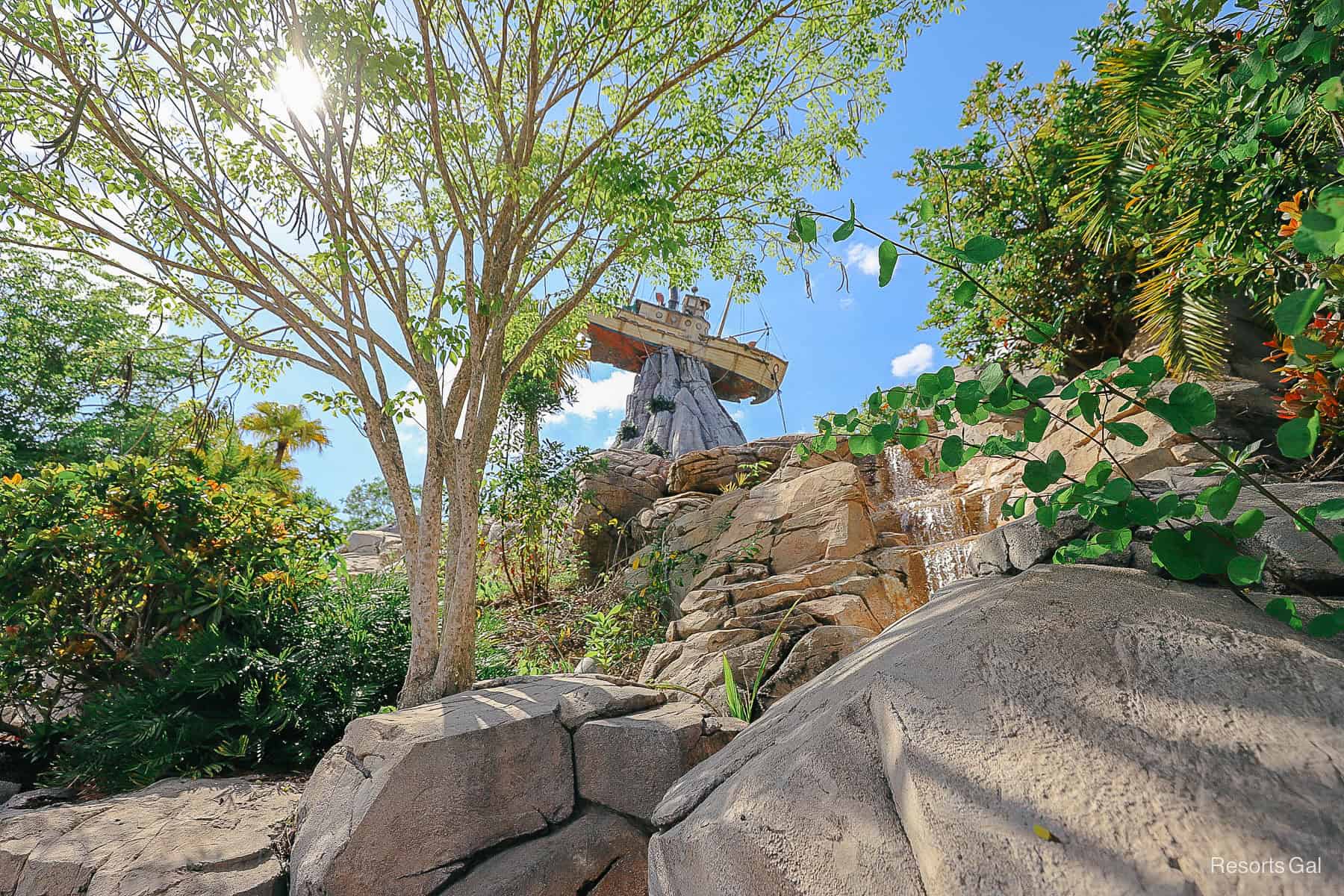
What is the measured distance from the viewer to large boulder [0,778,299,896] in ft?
9.87

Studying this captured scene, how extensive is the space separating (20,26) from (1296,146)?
8.12 metres

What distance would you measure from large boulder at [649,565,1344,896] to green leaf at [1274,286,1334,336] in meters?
0.77

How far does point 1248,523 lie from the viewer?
1.29m

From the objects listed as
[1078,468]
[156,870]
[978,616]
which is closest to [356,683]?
[156,870]

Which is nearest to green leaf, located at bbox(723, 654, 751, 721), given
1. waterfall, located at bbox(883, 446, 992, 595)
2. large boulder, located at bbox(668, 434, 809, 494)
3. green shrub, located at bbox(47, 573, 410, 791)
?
waterfall, located at bbox(883, 446, 992, 595)

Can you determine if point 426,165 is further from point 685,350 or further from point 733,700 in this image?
point 685,350

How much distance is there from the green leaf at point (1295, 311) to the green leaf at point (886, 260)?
0.67 m

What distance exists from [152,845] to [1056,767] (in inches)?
170

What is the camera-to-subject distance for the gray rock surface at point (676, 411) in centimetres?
2833

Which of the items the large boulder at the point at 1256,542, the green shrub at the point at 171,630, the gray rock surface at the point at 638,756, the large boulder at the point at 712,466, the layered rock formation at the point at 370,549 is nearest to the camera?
the large boulder at the point at 1256,542

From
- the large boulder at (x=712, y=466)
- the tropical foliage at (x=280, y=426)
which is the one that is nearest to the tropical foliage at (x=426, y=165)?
the large boulder at (x=712, y=466)

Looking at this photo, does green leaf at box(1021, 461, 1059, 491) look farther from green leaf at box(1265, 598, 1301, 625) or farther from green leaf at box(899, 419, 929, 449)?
green leaf at box(1265, 598, 1301, 625)

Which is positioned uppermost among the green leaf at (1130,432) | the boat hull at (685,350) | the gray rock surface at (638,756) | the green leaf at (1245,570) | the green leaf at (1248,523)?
the boat hull at (685,350)

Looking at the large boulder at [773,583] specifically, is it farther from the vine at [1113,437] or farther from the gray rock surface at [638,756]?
the vine at [1113,437]
